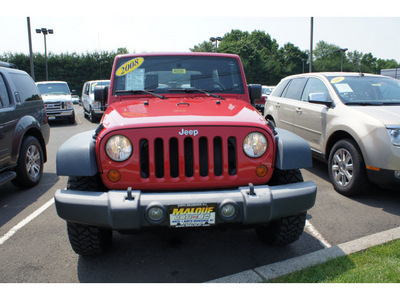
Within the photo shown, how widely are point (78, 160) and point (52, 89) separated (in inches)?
569

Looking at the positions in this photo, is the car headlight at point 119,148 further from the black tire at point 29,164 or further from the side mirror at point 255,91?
the black tire at point 29,164

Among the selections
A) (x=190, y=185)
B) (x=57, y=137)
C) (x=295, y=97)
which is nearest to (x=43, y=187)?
(x=190, y=185)

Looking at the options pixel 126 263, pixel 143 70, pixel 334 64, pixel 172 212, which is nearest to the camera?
pixel 172 212

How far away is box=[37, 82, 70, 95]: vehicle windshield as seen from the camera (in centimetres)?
1555

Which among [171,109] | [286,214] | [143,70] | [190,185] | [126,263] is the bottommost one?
[126,263]

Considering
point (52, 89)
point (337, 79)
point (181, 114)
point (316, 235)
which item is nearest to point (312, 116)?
point (337, 79)

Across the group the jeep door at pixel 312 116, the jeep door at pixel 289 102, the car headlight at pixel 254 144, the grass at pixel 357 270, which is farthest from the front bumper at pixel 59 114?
the grass at pixel 357 270

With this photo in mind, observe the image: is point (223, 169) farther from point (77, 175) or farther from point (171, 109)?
point (77, 175)

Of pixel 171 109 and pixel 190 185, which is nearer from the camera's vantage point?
pixel 190 185

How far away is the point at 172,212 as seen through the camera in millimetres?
2510

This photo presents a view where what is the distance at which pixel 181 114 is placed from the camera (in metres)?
2.96

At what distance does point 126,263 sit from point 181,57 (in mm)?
2502

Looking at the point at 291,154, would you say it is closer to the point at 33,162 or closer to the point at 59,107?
the point at 33,162

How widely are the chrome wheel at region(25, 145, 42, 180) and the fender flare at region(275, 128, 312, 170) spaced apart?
4.24 metres
